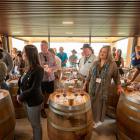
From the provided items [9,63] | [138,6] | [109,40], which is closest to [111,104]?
[138,6]

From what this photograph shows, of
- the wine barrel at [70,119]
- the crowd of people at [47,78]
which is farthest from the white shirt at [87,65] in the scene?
the wine barrel at [70,119]

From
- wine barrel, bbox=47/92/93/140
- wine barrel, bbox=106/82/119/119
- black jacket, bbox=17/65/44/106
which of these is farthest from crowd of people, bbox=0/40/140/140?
wine barrel, bbox=106/82/119/119

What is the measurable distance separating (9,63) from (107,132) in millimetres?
2441

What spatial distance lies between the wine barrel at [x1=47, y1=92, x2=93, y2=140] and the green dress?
556 millimetres

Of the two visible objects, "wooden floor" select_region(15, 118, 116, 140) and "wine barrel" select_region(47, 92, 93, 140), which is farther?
"wooden floor" select_region(15, 118, 116, 140)

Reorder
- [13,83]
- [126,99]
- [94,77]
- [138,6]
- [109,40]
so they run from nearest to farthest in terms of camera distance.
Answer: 1. [126,99]
2. [94,77]
3. [138,6]
4. [13,83]
5. [109,40]

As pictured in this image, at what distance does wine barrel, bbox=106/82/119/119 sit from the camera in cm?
265

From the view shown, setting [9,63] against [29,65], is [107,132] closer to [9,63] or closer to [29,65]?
[29,65]

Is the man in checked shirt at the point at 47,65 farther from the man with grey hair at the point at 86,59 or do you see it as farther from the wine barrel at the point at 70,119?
the wine barrel at the point at 70,119

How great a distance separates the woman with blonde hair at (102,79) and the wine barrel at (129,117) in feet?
1.01

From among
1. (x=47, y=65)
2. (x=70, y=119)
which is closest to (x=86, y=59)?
(x=47, y=65)

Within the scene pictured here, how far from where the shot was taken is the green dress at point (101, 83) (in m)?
2.10

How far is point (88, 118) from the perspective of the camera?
166 cm

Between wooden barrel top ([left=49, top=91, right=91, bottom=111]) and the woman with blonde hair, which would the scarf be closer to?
the woman with blonde hair
